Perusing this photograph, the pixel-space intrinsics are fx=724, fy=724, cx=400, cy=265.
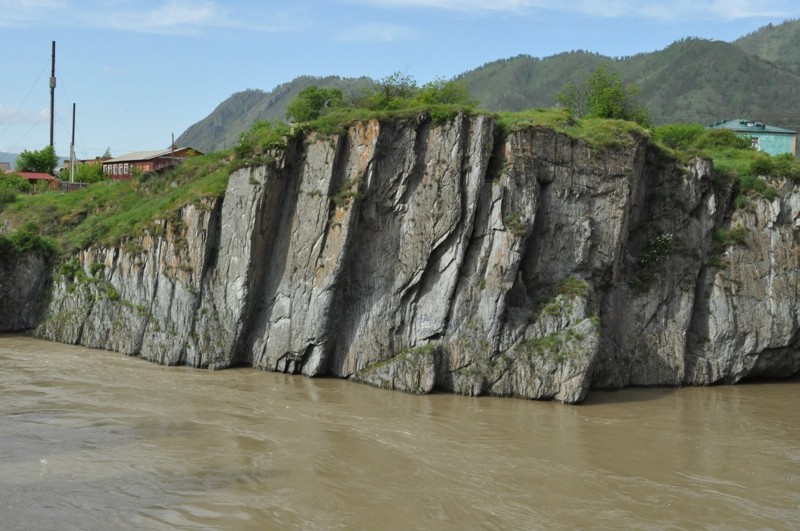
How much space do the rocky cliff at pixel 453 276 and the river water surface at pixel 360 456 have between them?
1.25 metres

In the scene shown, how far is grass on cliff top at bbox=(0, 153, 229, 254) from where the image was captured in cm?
2650

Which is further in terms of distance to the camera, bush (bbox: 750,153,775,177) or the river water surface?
bush (bbox: 750,153,775,177)

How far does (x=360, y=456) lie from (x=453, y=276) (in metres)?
8.36

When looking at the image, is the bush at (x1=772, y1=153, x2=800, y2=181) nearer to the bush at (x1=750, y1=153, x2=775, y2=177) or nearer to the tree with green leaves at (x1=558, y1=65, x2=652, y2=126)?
the bush at (x1=750, y1=153, x2=775, y2=177)

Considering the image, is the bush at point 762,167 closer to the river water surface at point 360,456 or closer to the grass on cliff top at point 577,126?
the grass on cliff top at point 577,126

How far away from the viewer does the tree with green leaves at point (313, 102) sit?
3012 centimetres

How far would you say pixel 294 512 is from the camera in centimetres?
1305

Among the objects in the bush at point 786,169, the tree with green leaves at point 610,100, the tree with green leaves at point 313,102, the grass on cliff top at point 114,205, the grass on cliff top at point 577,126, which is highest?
the tree with green leaves at point 610,100

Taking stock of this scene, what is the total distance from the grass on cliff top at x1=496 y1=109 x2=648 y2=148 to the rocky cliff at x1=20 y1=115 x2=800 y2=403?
0.27 metres

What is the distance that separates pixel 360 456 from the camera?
1623cm

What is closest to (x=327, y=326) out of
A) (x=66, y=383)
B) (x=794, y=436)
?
(x=66, y=383)

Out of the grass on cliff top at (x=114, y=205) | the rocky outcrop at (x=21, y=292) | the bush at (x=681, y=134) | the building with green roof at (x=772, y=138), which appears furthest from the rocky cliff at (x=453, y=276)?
the building with green roof at (x=772, y=138)

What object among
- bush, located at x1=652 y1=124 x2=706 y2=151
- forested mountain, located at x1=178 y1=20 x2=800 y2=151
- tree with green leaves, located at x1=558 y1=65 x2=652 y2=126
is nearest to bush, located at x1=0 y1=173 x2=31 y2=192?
tree with green leaves, located at x1=558 y1=65 x2=652 y2=126

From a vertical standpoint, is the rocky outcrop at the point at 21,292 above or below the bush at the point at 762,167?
below
